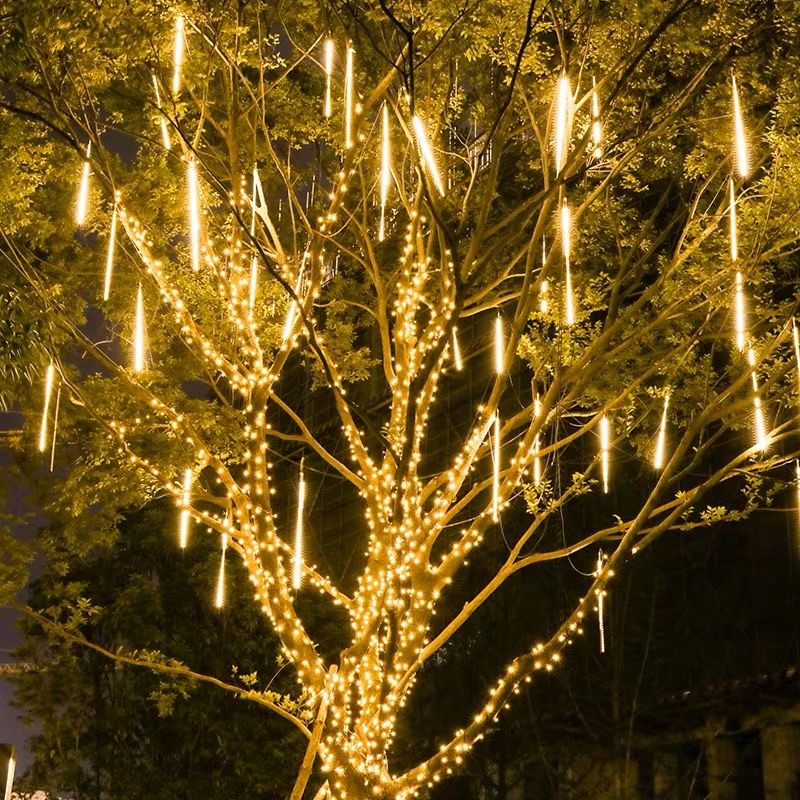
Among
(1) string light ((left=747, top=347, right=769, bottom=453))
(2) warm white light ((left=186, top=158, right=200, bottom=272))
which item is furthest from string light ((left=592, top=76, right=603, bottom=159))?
(2) warm white light ((left=186, top=158, right=200, bottom=272))

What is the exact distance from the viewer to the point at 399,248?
9.39 meters

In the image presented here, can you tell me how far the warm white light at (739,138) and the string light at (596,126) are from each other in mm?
798

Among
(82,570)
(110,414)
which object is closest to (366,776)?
(110,414)

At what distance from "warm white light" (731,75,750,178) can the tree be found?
0.06 metres

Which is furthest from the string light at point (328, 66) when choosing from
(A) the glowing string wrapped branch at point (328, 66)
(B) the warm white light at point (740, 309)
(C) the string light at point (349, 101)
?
(B) the warm white light at point (740, 309)

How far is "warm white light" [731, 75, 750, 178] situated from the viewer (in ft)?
21.6

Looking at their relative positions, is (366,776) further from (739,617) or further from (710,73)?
(739,617)

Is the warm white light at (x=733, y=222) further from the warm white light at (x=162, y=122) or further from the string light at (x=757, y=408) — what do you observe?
the warm white light at (x=162, y=122)

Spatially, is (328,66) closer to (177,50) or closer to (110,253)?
(177,50)

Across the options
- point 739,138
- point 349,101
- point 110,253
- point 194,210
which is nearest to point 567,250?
point 739,138

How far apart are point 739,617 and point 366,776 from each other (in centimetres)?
785

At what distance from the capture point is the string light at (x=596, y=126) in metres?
6.52

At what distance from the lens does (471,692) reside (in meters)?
14.5

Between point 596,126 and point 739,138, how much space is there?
82 cm
